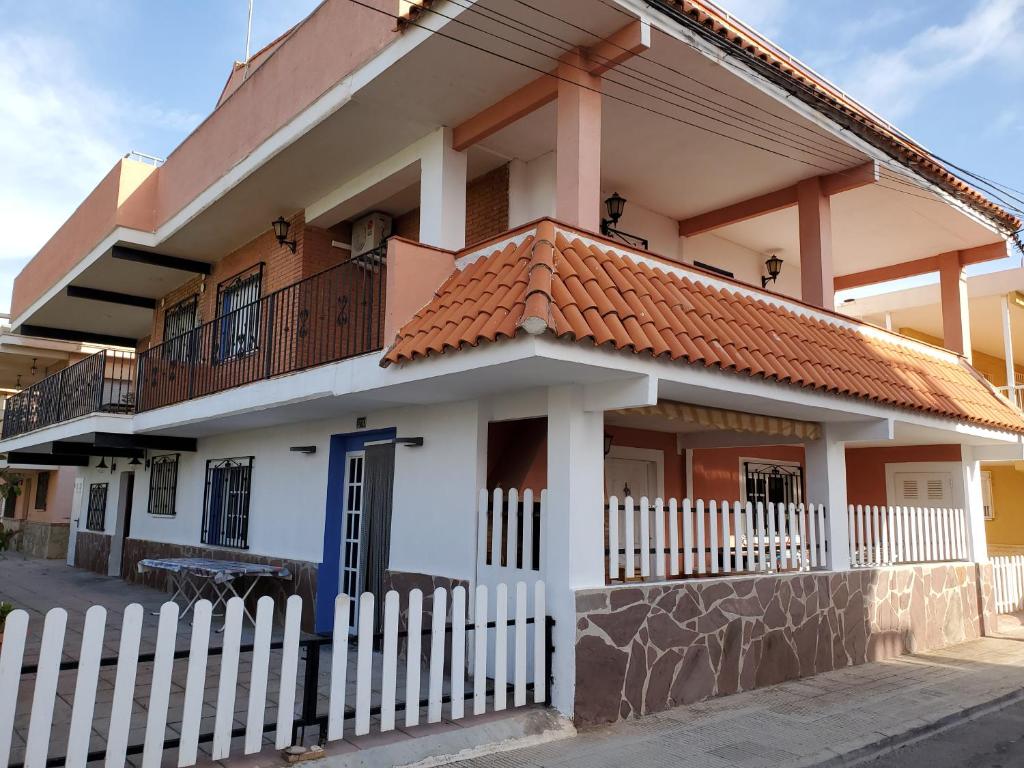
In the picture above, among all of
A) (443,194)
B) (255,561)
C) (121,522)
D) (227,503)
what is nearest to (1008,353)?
(443,194)

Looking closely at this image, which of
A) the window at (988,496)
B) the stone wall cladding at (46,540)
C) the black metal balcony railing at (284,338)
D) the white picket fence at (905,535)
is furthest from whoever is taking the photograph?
the stone wall cladding at (46,540)

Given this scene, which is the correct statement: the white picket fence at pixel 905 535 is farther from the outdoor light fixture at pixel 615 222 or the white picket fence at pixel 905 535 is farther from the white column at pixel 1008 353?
the outdoor light fixture at pixel 615 222

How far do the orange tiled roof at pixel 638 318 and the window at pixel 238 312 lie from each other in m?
5.30

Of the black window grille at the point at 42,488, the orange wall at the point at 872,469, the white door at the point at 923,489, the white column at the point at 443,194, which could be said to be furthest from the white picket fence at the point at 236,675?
the black window grille at the point at 42,488

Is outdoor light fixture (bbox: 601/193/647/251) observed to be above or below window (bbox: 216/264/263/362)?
above

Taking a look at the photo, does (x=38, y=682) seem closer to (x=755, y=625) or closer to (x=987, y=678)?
→ (x=755, y=625)

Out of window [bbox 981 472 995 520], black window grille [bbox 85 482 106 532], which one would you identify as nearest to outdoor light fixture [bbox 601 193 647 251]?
window [bbox 981 472 995 520]

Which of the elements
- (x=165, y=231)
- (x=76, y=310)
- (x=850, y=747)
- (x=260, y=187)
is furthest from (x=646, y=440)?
(x=76, y=310)

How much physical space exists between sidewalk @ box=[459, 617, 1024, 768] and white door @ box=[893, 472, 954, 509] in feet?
14.6

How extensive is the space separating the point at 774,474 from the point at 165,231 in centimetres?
1090

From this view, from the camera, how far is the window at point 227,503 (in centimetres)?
1196

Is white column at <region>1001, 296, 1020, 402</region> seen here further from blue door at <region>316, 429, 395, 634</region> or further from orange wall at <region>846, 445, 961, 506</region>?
blue door at <region>316, 429, 395, 634</region>

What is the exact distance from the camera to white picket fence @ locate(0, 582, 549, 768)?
3986 mm

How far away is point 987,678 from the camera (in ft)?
28.0
